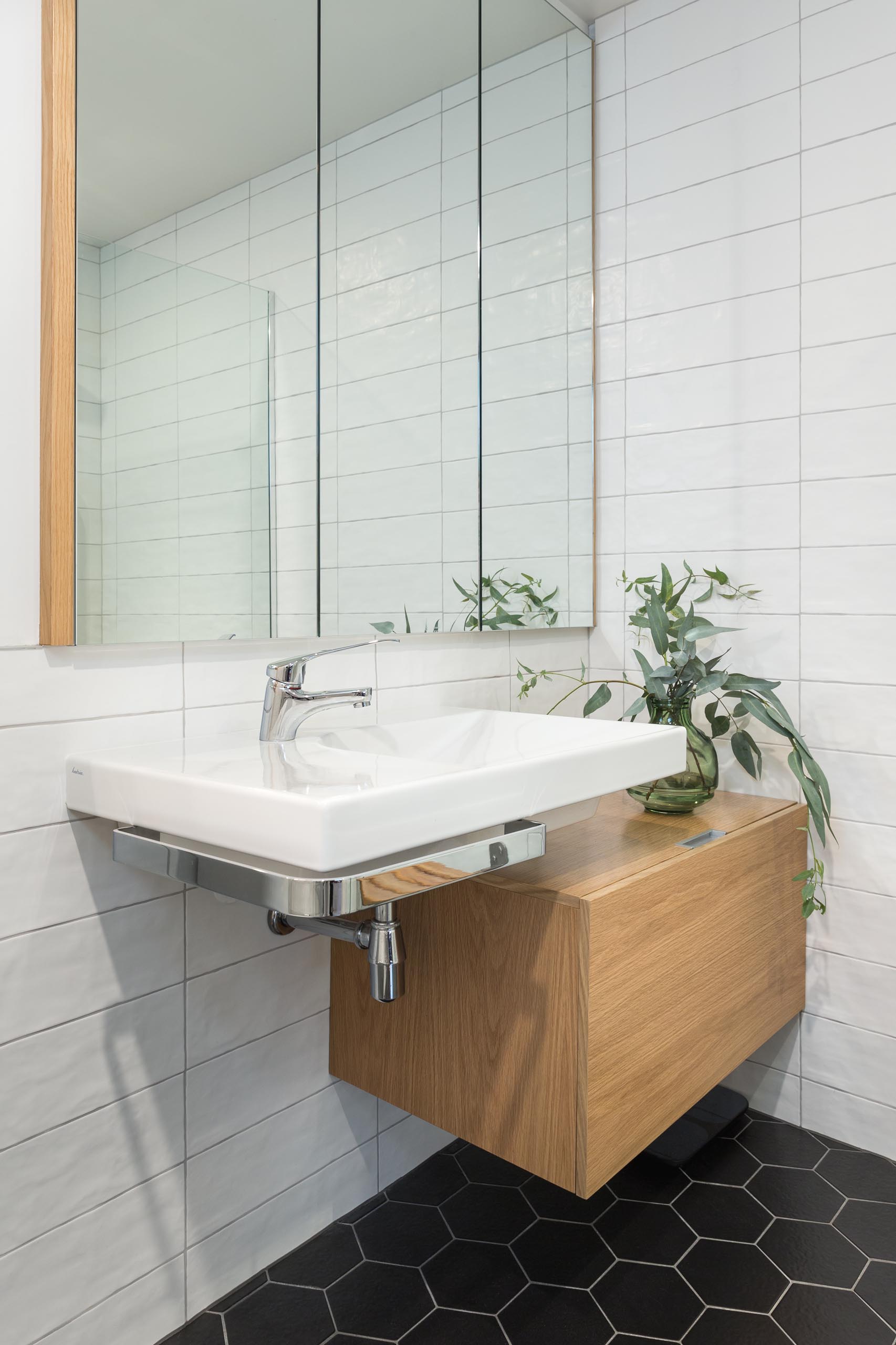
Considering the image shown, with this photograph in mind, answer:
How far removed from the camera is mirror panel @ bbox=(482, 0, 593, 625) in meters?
1.91

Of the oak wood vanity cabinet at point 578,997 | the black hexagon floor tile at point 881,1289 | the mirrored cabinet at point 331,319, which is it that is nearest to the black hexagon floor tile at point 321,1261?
the oak wood vanity cabinet at point 578,997

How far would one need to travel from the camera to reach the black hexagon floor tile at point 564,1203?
160 centimetres

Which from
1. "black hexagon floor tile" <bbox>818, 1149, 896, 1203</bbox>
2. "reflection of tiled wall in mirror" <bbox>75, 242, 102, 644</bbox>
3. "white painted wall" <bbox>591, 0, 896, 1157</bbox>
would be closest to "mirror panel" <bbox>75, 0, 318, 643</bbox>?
"reflection of tiled wall in mirror" <bbox>75, 242, 102, 644</bbox>

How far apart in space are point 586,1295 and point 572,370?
186 centimetres

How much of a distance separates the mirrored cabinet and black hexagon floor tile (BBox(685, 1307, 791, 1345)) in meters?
1.23

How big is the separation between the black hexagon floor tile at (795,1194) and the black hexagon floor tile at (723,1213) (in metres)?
0.03

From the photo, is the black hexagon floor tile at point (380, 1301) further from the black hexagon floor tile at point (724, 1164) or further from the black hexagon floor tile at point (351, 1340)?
the black hexagon floor tile at point (724, 1164)

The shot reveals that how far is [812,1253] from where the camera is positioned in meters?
1.50

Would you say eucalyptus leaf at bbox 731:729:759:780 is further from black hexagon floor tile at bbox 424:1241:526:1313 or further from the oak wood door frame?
the oak wood door frame

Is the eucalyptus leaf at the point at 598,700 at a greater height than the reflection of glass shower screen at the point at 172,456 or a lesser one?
lesser

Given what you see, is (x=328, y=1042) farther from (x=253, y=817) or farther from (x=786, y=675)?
(x=786, y=675)

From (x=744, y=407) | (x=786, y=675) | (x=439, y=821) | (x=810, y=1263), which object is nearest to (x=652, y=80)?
(x=744, y=407)

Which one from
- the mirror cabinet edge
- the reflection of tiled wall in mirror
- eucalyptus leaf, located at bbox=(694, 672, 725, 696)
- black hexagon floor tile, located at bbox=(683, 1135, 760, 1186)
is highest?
the mirror cabinet edge

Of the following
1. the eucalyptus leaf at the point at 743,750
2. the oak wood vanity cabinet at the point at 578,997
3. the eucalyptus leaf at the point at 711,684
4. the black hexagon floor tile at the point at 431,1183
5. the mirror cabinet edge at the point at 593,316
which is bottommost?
the black hexagon floor tile at the point at 431,1183
